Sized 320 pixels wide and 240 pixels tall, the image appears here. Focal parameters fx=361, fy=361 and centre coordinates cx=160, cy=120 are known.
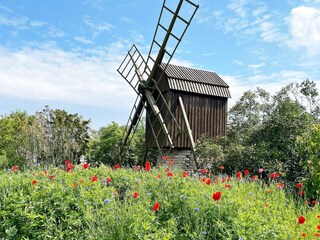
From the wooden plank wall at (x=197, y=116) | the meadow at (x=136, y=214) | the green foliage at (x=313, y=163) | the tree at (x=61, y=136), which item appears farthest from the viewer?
the tree at (x=61, y=136)

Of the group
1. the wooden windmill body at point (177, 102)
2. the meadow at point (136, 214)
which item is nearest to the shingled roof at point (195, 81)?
the wooden windmill body at point (177, 102)

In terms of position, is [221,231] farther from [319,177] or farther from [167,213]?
[319,177]

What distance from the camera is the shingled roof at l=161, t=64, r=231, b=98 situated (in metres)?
15.8

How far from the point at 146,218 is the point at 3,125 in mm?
19404

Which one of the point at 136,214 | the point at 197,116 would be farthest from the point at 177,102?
the point at 136,214

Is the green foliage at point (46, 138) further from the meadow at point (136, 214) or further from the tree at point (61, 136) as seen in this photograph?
the meadow at point (136, 214)

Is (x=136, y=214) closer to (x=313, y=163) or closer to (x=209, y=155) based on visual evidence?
(x=313, y=163)

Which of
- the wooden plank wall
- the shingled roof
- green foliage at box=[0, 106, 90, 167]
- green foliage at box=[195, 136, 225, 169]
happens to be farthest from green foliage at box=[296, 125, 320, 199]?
green foliage at box=[0, 106, 90, 167]

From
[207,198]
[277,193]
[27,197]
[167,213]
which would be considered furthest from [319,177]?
[27,197]

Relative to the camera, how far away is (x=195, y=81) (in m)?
16.4

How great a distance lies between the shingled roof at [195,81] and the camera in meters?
15.8

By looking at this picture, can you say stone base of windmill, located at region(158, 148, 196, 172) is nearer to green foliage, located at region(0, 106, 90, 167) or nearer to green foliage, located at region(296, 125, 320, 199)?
green foliage, located at region(0, 106, 90, 167)

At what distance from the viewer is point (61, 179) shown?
17.6 ft

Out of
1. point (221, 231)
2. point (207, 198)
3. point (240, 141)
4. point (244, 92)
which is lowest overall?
point (221, 231)
